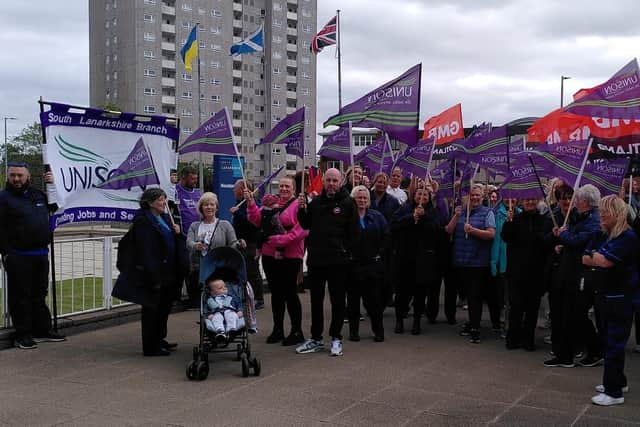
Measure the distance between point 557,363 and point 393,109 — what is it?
13.5 feet

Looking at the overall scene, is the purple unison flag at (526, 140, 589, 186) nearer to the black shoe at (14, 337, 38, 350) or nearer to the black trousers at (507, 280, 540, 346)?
the black trousers at (507, 280, 540, 346)

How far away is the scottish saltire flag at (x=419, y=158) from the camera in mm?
9570

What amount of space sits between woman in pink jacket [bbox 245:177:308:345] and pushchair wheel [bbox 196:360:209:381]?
1.71 meters

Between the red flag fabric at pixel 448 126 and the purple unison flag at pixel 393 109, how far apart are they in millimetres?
735

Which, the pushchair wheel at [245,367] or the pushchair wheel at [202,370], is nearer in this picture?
the pushchair wheel at [202,370]

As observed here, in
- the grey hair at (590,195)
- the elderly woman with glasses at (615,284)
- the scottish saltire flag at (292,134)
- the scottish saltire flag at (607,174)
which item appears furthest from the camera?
the scottish saltire flag at (292,134)

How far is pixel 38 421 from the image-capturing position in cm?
537

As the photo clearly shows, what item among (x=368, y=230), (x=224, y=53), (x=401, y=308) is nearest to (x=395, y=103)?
(x=368, y=230)

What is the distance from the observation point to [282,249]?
8.12m

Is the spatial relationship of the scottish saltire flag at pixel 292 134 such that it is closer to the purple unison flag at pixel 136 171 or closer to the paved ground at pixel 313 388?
the purple unison flag at pixel 136 171

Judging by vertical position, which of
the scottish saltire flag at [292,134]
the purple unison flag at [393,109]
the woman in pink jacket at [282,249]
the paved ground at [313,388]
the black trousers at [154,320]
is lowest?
the paved ground at [313,388]

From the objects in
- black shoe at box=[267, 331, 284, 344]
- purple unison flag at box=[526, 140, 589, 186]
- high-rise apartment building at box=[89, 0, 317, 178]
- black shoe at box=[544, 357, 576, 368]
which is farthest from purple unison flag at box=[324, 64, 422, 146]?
high-rise apartment building at box=[89, 0, 317, 178]

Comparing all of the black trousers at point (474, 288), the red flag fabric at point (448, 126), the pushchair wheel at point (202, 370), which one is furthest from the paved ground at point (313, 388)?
the red flag fabric at point (448, 126)

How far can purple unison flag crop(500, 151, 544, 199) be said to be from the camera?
7.74 metres
